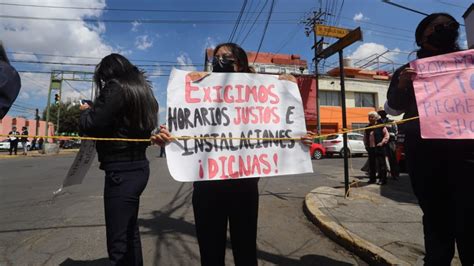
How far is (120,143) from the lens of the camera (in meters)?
2.05

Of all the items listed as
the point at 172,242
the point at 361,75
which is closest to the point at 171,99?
the point at 172,242

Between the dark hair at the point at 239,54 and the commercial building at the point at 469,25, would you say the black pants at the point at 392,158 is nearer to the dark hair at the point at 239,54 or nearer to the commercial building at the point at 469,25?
the commercial building at the point at 469,25

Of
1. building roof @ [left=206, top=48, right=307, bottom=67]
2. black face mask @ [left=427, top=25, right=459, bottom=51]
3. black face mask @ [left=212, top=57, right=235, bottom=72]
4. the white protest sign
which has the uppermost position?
building roof @ [left=206, top=48, right=307, bottom=67]

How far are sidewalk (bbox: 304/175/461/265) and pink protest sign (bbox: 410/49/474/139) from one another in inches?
53.8

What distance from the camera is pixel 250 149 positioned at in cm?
225

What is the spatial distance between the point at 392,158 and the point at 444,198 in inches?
281

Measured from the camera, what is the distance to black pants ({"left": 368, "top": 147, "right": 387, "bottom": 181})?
727 centimetres

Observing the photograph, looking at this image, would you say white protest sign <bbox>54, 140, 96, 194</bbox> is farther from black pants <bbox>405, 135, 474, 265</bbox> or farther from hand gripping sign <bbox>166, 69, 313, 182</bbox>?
black pants <bbox>405, 135, 474, 265</bbox>

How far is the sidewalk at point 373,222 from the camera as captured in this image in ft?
9.84

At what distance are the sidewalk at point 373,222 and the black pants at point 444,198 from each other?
796 millimetres

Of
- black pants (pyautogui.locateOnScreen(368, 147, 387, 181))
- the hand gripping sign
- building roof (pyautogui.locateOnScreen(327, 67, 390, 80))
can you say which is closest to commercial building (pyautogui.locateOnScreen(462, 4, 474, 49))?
the hand gripping sign

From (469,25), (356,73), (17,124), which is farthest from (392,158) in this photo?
(17,124)

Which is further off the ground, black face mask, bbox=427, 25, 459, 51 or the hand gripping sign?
black face mask, bbox=427, 25, 459, 51

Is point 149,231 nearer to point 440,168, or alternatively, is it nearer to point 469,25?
point 440,168
